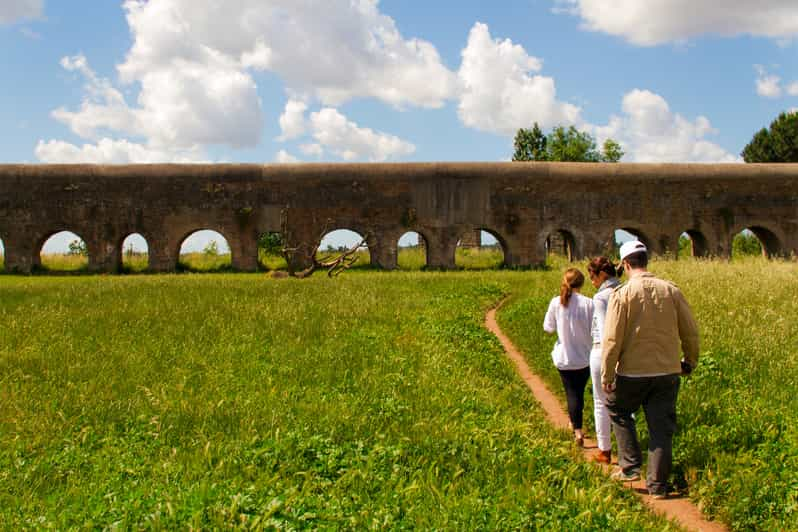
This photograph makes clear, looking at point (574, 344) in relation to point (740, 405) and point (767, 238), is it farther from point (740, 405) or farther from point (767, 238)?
point (767, 238)

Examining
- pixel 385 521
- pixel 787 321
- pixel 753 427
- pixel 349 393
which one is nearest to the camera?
pixel 385 521

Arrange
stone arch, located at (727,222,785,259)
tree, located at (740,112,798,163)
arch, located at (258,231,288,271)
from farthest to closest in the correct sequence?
tree, located at (740,112,798,163) < stone arch, located at (727,222,785,259) < arch, located at (258,231,288,271)

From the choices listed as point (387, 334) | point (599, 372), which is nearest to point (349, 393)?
point (599, 372)

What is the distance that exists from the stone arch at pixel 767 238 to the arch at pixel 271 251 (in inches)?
659

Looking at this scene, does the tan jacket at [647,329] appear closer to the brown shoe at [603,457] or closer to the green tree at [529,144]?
the brown shoe at [603,457]

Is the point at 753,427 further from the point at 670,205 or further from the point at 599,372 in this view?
the point at 670,205

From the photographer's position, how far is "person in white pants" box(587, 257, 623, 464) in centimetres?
593

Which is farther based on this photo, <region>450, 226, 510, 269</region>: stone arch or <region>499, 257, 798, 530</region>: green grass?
<region>450, 226, 510, 269</region>: stone arch

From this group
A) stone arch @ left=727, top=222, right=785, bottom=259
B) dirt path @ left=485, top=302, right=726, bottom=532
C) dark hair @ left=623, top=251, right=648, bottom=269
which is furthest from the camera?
stone arch @ left=727, top=222, right=785, bottom=259

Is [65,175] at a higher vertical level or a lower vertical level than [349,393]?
higher

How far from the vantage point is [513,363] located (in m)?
9.25

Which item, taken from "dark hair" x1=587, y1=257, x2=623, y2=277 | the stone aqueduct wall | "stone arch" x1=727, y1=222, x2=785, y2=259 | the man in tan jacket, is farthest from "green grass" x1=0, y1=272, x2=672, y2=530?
"stone arch" x1=727, y1=222, x2=785, y2=259

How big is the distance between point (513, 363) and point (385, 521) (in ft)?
17.9

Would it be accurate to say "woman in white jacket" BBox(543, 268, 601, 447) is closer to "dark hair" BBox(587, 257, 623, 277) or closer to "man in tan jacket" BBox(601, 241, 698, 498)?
"dark hair" BBox(587, 257, 623, 277)
